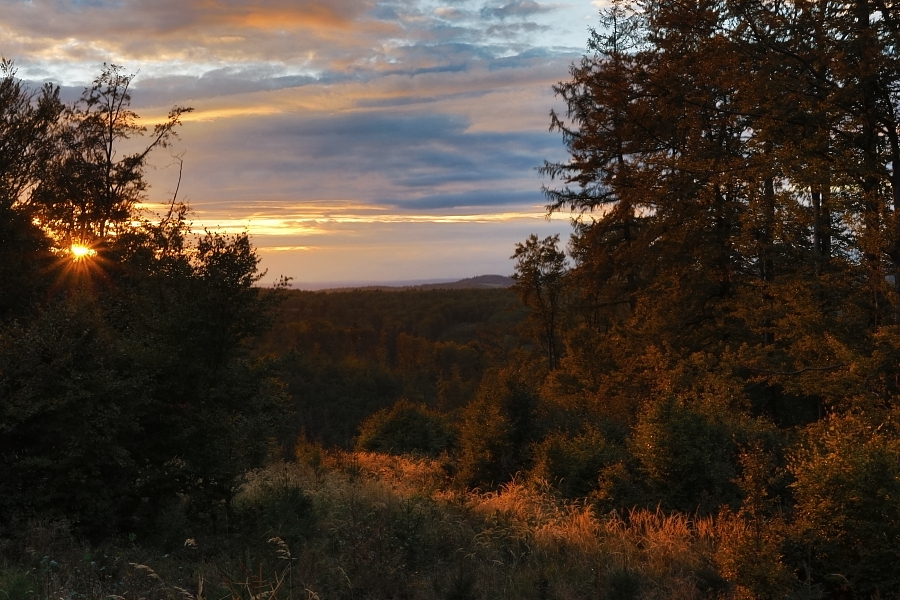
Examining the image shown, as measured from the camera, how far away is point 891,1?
13.2 m

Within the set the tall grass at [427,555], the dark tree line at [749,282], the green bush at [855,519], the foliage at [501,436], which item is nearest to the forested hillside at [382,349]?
the dark tree line at [749,282]

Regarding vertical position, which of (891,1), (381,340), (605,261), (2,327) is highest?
(891,1)

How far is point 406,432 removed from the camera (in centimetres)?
2458

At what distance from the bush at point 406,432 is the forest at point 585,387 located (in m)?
0.11

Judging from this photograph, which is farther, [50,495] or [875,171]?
[875,171]

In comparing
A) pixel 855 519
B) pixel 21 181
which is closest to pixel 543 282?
pixel 21 181

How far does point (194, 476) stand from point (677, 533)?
241 inches

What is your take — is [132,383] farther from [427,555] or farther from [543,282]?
[543,282]

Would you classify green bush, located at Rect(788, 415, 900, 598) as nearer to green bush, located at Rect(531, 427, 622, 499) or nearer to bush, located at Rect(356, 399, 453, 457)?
green bush, located at Rect(531, 427, 622, 499)

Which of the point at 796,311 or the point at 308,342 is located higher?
the point at 796,311

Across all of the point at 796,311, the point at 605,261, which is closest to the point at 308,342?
the point at 605,261

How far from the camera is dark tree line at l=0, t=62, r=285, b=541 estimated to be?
8.13 meters

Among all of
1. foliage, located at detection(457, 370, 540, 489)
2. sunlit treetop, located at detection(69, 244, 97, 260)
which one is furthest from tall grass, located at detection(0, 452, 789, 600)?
sunlit treetop, located at detection(69, 244, 97, 260)

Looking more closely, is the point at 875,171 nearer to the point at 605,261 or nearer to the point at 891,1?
the point at 891,1
